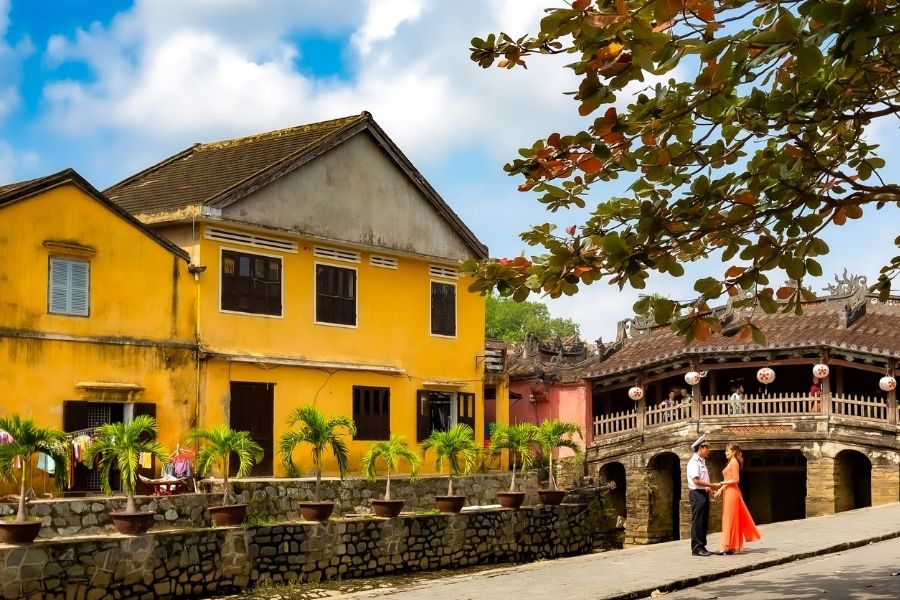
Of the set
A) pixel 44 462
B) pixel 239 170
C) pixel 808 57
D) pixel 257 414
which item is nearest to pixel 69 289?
pixel 44 462

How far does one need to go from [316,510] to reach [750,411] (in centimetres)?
1597

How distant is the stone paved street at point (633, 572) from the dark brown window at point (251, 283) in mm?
6135

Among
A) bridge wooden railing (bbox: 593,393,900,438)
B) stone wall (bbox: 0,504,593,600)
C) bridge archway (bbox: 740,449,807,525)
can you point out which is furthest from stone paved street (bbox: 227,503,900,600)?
bridge archway (bbox: 740,449,807,525)

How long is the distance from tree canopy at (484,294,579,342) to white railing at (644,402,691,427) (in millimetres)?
36173

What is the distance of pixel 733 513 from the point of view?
53.1 ft

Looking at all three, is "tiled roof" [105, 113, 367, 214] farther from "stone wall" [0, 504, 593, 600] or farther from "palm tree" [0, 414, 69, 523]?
"stone wall" [0, 504, 593, 600]

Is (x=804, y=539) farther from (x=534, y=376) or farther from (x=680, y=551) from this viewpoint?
(x=534, y=376)

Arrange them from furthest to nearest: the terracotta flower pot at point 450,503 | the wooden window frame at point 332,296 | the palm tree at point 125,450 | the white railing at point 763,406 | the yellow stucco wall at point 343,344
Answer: the white railing at point 763,406
the wooden window frame at point 332,296
the yellow stucco wall at point 343,344
the terracotta flower pot at point 450,503
the palm tree at point 125,450

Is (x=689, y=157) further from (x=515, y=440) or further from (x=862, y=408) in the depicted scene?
(x=862, y=408)

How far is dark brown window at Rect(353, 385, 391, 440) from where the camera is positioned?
82.3ft

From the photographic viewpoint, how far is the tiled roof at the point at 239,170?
23.0m

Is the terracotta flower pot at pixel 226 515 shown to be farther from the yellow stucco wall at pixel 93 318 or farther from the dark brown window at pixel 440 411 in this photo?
the dark brown window at pixel 440 411

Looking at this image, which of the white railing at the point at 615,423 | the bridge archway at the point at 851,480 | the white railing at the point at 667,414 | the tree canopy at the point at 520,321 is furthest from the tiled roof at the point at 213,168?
the tree canopy at the point at 520,321

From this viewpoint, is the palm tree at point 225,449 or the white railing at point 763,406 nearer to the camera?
the palm tree at point 225,449
